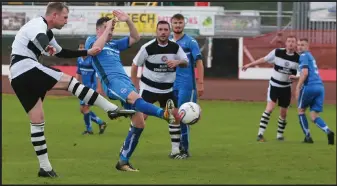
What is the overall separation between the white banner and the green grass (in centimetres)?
1351

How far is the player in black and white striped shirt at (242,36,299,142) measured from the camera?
16.6 metres

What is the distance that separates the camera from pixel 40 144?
9914mm

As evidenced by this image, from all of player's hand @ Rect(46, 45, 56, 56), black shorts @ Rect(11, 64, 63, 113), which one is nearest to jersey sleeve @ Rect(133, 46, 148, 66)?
player's hand @ Rect(46, 45, 56, 56)

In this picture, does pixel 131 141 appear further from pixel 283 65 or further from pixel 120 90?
pixel 283 65

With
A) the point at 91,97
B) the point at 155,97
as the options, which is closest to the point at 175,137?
the point at 155,97

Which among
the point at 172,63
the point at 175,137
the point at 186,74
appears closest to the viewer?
the point at 172,63

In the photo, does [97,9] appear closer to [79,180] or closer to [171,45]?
[171,45]

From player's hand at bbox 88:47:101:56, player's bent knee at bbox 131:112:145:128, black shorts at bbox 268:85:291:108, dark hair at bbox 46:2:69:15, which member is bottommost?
black shorts at bbox 268:85:291:108

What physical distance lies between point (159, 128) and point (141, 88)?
22.9ft

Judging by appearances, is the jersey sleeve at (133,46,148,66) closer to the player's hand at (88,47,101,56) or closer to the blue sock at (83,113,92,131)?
the player's hand at (88,47,101,56)

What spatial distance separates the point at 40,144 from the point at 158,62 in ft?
10.2

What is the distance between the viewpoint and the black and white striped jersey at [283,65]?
54.4 ft

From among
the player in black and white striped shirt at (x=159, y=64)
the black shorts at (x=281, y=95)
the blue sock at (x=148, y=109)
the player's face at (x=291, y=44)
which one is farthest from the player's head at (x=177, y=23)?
the black shorts at (x=281, y=95)

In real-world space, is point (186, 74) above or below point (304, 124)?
above
